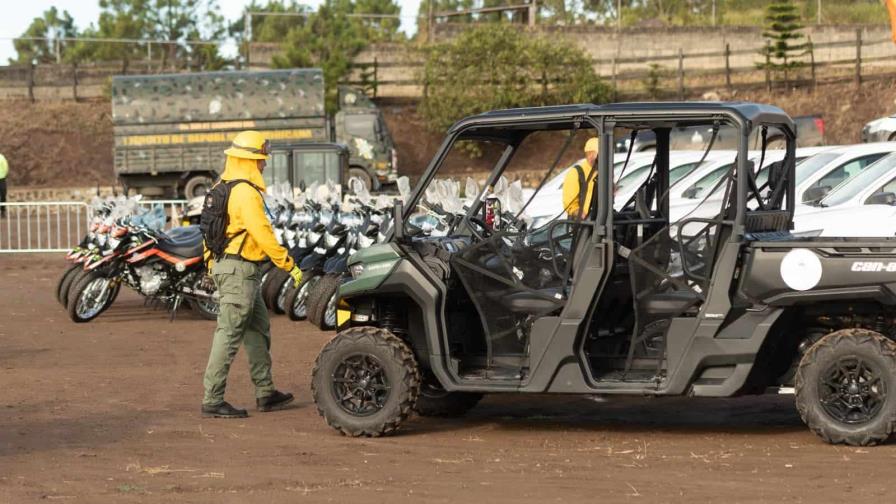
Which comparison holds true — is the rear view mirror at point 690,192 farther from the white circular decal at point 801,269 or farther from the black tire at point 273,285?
the black tire at point 273,285

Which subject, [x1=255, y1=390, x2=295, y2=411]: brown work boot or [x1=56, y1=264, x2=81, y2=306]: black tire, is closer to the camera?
[x1=255, y1=390, x2=295, y2=411]: brown work boot

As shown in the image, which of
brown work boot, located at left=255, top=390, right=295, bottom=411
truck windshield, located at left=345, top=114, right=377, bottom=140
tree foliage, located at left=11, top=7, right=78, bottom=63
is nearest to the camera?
Result: brown work boot, located at left=255, top=390, right=295, bottom=411

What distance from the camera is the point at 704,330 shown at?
8.64 meters

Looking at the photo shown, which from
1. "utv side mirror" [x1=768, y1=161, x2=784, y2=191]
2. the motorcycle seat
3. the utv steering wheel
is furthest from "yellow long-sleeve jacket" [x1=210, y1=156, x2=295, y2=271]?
the motorcycle seat

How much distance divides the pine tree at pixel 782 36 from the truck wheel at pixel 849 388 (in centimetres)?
3683

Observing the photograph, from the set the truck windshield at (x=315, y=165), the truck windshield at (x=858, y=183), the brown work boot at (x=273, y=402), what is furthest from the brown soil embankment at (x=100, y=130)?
the brown work boot at (x=273, y=402)

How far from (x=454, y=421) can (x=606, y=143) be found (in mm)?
2373

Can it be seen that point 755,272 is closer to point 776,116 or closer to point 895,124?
point 776,116

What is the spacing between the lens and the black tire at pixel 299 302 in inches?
631

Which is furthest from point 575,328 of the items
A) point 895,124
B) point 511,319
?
point 895,124

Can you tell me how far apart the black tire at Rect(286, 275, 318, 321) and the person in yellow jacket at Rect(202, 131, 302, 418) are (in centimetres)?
562

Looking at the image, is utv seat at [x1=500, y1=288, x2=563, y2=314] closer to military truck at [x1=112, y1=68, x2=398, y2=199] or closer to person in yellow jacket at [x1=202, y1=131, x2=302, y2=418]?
person in yellow jacket at [x1=202, y1=131, x2=302, y2=418]

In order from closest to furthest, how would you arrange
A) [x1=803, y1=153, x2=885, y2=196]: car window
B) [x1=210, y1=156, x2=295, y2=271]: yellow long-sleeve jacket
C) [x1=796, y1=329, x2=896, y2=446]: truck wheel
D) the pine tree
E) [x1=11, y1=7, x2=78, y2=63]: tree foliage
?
[x1=796, y1=329, x2=896, y2=446]: truck wheel
[x1=210, y1=156, x2=295, y2=271]: yellow long-sleeve jacket
[x1=803, y1=153, x2=885, y2=196]: car window
the pine tree
[x1=11, y1=7, x2=78, y2=63]: tree foliage

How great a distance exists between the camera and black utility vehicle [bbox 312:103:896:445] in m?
8.45
